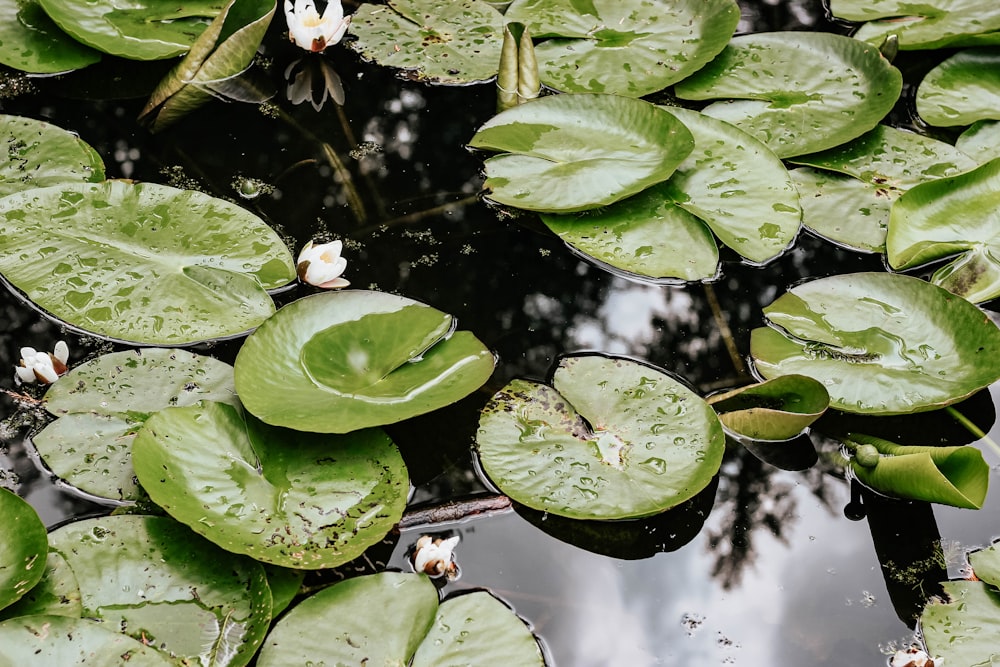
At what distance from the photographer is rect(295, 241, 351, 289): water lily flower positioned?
2.34m

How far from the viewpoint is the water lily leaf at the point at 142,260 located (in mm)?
2195

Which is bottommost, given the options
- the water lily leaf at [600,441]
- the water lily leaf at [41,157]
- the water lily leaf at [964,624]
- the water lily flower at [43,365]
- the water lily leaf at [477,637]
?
the water lily leaf at [964,624]

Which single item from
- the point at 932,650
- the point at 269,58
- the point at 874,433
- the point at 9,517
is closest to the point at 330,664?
the point at 9,517

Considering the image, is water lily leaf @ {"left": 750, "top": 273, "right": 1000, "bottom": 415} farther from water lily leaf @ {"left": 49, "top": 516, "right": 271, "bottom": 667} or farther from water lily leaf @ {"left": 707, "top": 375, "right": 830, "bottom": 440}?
water lily leaf @ {"left": 49, "top": 516, "right": 271, "bottom": 667}

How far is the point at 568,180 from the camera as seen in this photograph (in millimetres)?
2627

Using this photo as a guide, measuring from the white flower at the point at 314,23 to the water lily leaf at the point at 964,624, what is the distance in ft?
8.54

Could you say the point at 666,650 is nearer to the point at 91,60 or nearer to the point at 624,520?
the point at 624,520

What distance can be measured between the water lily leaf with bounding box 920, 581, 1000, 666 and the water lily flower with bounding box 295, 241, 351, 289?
66.4 inches

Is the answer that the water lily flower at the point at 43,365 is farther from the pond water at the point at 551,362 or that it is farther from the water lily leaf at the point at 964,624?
the water lily leaf at the point at 964,624

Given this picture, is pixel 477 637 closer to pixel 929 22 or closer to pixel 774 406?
pixel 774 406

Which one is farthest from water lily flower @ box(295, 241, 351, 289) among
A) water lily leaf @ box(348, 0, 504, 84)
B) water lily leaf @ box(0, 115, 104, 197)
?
water lily leaf @ box(348, 0, 504, 84)

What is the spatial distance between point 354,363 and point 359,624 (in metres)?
0.65

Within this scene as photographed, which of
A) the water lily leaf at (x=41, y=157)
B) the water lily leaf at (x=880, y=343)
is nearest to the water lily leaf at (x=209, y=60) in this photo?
the water lily leaf at (x=41, y=157)

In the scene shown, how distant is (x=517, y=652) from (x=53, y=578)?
944 millimetres
